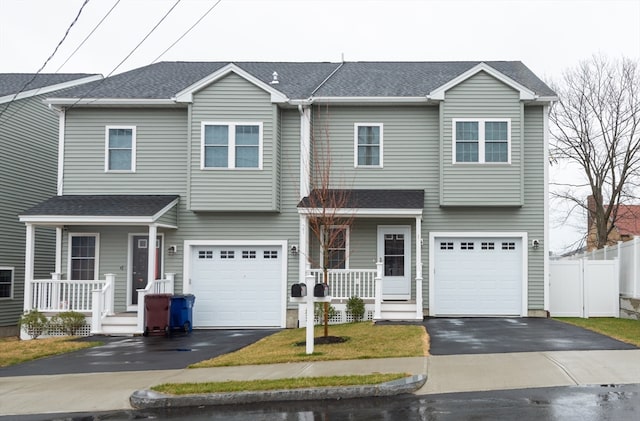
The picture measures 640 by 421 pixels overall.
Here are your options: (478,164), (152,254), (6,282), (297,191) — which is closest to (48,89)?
(6,282)

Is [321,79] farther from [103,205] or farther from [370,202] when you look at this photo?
[103,205]

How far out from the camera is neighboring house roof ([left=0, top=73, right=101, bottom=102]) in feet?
82.6

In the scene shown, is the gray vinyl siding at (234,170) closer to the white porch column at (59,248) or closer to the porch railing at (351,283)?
the porch railing at (351,283)

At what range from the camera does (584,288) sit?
21953 millimetres

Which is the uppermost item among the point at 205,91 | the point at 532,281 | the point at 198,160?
the point at 205,91

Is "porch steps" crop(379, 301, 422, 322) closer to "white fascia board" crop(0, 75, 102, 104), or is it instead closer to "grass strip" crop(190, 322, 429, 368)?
"grass strip" crop(190, 322, 429, 368)

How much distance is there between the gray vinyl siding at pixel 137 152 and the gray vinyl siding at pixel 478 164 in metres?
7.82

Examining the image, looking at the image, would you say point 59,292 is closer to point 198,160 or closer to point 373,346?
point 198,160

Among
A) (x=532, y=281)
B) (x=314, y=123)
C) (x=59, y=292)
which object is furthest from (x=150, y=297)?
(x=532, y=281)

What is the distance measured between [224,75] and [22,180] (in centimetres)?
893

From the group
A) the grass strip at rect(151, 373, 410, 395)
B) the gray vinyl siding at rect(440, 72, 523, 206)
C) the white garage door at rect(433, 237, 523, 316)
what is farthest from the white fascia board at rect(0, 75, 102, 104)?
the grass strip at rect(151, 373, 410, 395)

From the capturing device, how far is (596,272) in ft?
72.1

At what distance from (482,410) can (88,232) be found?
1575 centimetres

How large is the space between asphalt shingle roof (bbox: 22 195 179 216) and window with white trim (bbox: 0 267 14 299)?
14.5 feet
